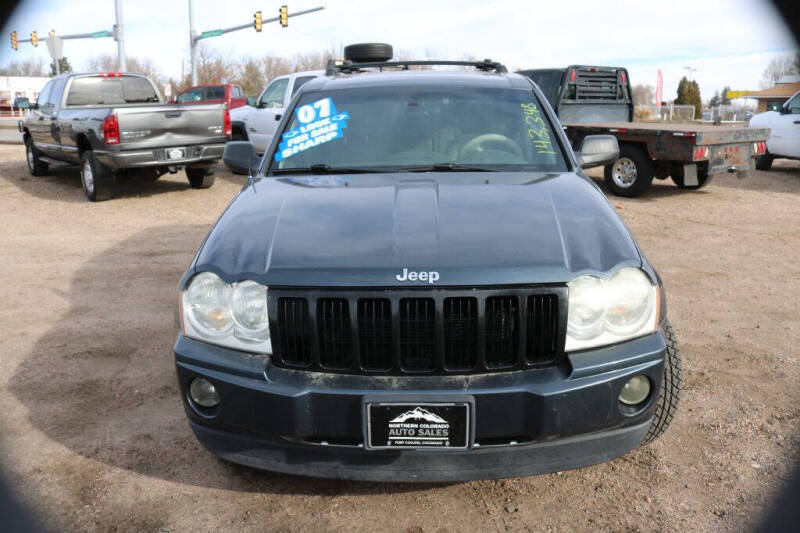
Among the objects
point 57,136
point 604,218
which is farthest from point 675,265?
point 57,136

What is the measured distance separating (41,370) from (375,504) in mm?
2572

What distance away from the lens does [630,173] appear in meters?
11.0

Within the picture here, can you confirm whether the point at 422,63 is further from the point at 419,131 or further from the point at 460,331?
the point at 460,331

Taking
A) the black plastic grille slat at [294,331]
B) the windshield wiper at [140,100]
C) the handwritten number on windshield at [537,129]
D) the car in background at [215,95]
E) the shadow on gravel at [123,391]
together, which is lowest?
the shadow on gravel at [123,391]

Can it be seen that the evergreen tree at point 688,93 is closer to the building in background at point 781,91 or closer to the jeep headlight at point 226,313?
the building in background at point 781,91

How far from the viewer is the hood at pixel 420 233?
2516 millimetres

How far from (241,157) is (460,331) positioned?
2.47 m

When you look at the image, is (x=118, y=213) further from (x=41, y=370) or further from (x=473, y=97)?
(x=473, y=97)

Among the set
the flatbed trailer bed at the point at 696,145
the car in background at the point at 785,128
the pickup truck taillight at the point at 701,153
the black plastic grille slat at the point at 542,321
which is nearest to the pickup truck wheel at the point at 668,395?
the black plastic grille slat at the point at 542,321

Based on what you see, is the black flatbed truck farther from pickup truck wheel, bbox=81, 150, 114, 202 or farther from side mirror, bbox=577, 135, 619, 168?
pickup truck wheel, bbox=81, 150, 114, 202

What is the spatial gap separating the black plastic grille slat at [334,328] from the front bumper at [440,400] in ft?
0.29

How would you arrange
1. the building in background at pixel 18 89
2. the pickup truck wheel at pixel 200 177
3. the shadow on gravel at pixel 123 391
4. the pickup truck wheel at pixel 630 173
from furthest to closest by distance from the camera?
the building in background at pixel 18 89 < the pickup truck wheel at pixel 200 177 < the pickup truck wheel at pixel 630 173 < the shadow on gravel at pixel 123 391

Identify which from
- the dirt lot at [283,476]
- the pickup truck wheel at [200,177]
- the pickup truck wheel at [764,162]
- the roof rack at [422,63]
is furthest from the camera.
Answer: the pickup truck wheel at [764,162]

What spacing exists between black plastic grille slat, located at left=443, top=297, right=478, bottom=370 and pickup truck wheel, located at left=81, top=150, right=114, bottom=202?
31.2 feet
